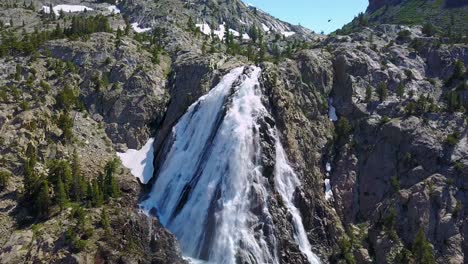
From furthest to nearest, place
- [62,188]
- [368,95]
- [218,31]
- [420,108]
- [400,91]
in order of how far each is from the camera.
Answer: [218,31]
[400,91]
[368,95]
[420,108]
[62,188]

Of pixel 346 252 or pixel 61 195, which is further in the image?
pixel 346 252

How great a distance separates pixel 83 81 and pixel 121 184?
26737mm

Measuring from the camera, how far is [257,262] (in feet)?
194

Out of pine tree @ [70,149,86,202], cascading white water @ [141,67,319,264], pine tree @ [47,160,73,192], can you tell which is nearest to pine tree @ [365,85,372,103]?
cascading white water @ [141,67,319,264]

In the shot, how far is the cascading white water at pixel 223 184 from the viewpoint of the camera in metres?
61.1

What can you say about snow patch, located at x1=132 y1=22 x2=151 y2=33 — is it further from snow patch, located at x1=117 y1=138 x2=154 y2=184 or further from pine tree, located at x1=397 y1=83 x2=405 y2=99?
pine tree, located at x1=397 y1=83 x2=405 y2=99

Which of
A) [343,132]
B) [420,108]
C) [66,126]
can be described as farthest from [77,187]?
[420,108]

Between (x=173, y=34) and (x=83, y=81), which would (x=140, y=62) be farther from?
(x=173, y=34)

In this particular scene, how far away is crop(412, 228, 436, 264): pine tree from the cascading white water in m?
12.8

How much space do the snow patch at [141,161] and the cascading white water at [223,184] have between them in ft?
8.80

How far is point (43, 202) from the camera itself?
59.6 m

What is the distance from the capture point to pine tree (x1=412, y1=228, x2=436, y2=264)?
62.0m

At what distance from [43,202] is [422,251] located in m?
47.4

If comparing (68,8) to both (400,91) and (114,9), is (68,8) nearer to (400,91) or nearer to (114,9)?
(114,9)
